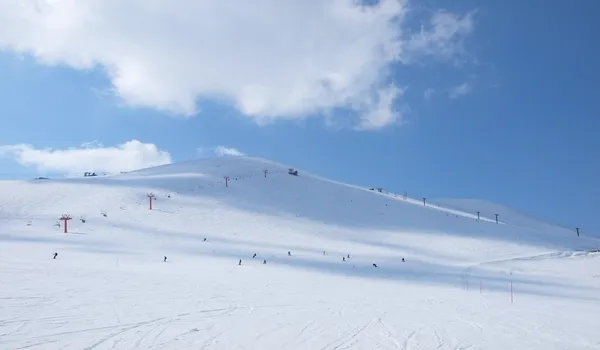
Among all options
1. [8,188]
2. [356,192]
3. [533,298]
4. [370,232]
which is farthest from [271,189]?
[533,298]

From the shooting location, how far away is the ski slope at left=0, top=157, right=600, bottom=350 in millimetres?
8719

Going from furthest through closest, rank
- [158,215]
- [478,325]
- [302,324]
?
[158,215], [478,325], [302,324]

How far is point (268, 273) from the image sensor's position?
21.0 meters

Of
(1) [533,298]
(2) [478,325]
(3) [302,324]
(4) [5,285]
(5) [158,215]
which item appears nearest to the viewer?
(3) [302,324]

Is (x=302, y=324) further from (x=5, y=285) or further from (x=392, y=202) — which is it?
(x=392, y=202)

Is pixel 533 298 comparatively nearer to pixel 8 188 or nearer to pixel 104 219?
pixel 104 219

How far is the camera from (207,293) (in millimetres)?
13531

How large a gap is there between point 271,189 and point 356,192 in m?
13.0

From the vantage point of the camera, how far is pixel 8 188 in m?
45.5

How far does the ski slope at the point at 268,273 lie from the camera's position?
8.72 m

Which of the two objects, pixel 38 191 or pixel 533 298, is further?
pixel 38 191

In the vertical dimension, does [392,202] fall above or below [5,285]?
above

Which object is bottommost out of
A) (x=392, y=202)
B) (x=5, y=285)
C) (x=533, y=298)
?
(x=533, y=298)

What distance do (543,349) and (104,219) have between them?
35.6 m
